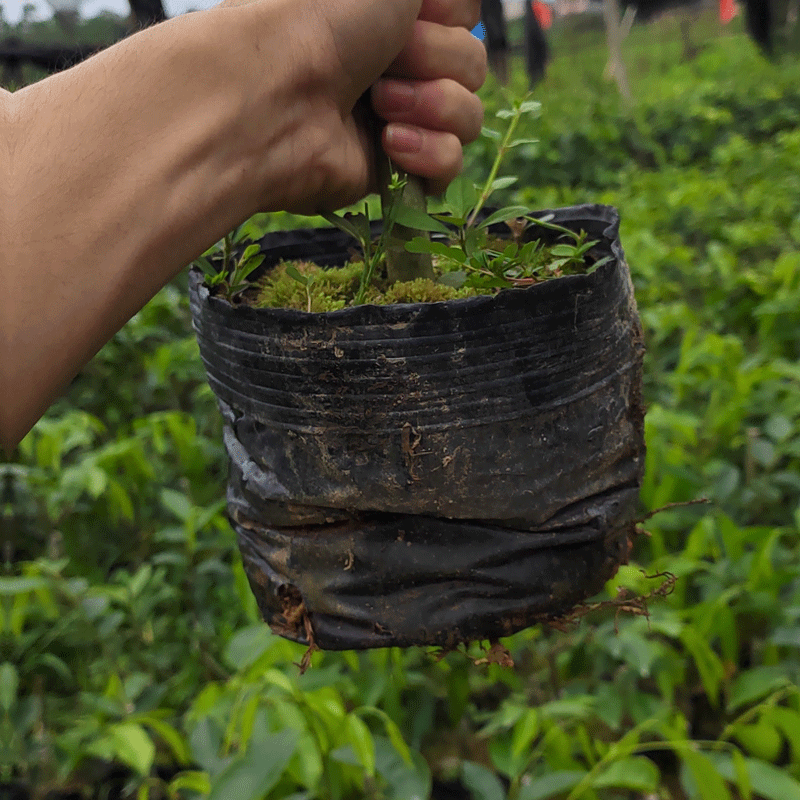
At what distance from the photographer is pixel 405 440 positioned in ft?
2.26

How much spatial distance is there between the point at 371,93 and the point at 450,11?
0.41 ft

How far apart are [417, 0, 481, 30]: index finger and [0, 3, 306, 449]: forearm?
19cm

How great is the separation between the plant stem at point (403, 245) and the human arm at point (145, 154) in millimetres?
103

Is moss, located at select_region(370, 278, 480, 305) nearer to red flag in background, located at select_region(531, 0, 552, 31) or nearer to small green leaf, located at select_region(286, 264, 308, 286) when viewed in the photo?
small green leaf, located at select_region(286, 264, 308, 286)

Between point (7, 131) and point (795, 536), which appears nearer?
point (7, 131)

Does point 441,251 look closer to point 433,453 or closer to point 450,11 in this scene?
point 433,453

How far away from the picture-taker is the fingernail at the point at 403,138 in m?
0.81

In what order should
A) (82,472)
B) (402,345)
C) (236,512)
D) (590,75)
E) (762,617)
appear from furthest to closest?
(590,75) → (82,472) → (762,617) → (236,512) → (402,345)

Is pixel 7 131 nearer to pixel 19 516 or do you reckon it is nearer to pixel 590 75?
pixel 19 516

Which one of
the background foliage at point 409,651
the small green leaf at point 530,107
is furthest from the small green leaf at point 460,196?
the background foliage at point 409,651

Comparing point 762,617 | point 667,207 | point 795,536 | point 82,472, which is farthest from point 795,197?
point 82,472

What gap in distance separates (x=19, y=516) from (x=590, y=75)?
700 cm

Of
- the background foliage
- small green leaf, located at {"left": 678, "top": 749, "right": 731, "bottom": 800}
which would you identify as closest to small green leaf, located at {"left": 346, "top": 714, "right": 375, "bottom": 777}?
the background foliage

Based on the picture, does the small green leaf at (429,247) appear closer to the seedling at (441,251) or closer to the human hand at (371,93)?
the seedling at (441,251)
